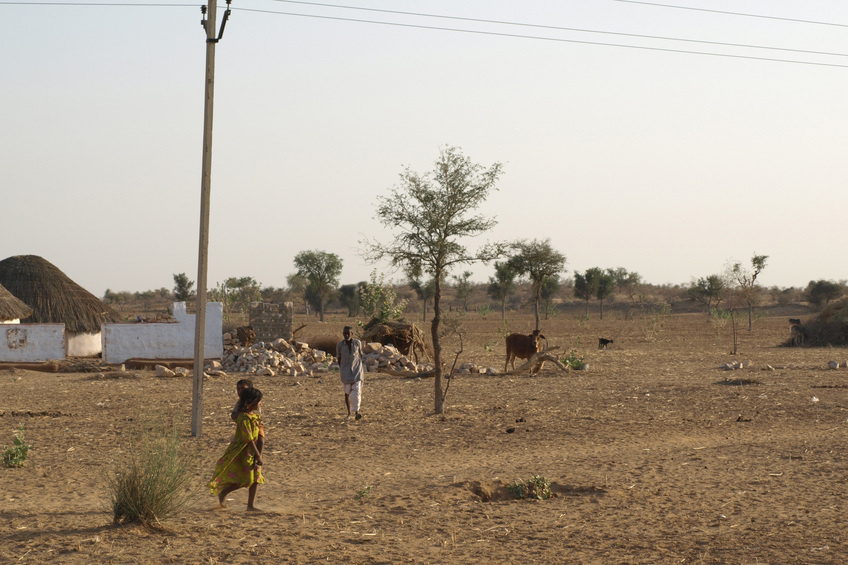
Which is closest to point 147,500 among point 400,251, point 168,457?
point 168,457

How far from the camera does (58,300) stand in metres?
32.8

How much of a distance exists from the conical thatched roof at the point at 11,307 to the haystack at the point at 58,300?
0.72m

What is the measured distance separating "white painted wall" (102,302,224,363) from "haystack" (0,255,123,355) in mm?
4566

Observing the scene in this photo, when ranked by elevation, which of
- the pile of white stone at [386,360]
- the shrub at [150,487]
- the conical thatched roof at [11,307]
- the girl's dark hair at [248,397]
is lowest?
the shrub at [150,487]

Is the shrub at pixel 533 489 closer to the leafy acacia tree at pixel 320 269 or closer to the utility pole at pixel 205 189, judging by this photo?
the utility pole at pixel 205 189

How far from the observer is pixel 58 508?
8.20m

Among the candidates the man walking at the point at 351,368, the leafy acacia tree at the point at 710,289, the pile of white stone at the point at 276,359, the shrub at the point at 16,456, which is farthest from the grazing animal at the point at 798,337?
the shrub at the point at 16,456

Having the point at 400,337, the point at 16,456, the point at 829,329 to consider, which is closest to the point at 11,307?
the point at 400,337

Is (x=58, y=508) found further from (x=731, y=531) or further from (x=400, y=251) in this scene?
(x=400, y=251)

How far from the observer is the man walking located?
14445 millimetres

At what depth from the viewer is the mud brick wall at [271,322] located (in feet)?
90.7

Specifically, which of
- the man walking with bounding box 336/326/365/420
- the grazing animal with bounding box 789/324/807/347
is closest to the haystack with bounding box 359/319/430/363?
the man walking with bounding box 336/326/365/420

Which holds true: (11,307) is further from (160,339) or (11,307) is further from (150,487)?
(150,487)

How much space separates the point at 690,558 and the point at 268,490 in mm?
4663
